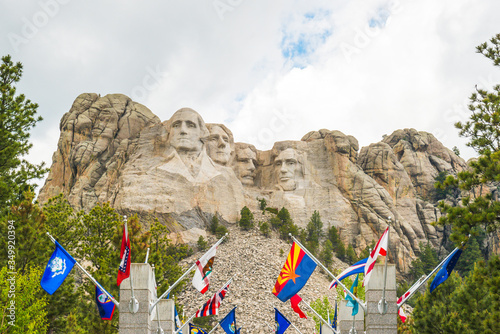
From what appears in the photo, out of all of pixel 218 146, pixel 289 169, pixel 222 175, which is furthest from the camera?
pixel 289 169

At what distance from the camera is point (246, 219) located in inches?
2608

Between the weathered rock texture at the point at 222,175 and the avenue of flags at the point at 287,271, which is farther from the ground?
the weathered rock texture at the point at 222,175

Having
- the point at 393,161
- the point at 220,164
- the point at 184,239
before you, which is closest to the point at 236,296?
the point at 184,239

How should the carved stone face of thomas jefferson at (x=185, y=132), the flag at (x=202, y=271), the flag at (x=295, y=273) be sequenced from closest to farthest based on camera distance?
the flag at (x=295, y=273)
the flag at (x=202, y=271)
the carved stone face of thomas jefferson at (x=185, y=132)

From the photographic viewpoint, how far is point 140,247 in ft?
104

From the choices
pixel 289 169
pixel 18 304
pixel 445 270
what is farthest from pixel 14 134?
pixel 289 169

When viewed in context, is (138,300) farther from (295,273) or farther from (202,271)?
(295,273)

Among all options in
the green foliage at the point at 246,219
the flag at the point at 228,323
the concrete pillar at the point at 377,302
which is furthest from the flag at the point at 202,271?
the green foliage at the point at 246,219

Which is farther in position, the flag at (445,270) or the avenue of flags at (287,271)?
the flag at (445,270)

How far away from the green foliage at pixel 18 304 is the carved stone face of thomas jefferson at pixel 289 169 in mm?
51721

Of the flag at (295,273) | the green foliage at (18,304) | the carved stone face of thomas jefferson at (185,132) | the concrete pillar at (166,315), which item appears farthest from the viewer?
the carved stone face of thomas jefferson at (185,132)

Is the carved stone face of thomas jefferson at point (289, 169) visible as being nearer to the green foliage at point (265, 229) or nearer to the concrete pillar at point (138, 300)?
the green foliage at point (265, 229)

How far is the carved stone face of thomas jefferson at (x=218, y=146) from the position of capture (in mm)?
71062

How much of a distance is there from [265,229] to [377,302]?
48.5 metres
